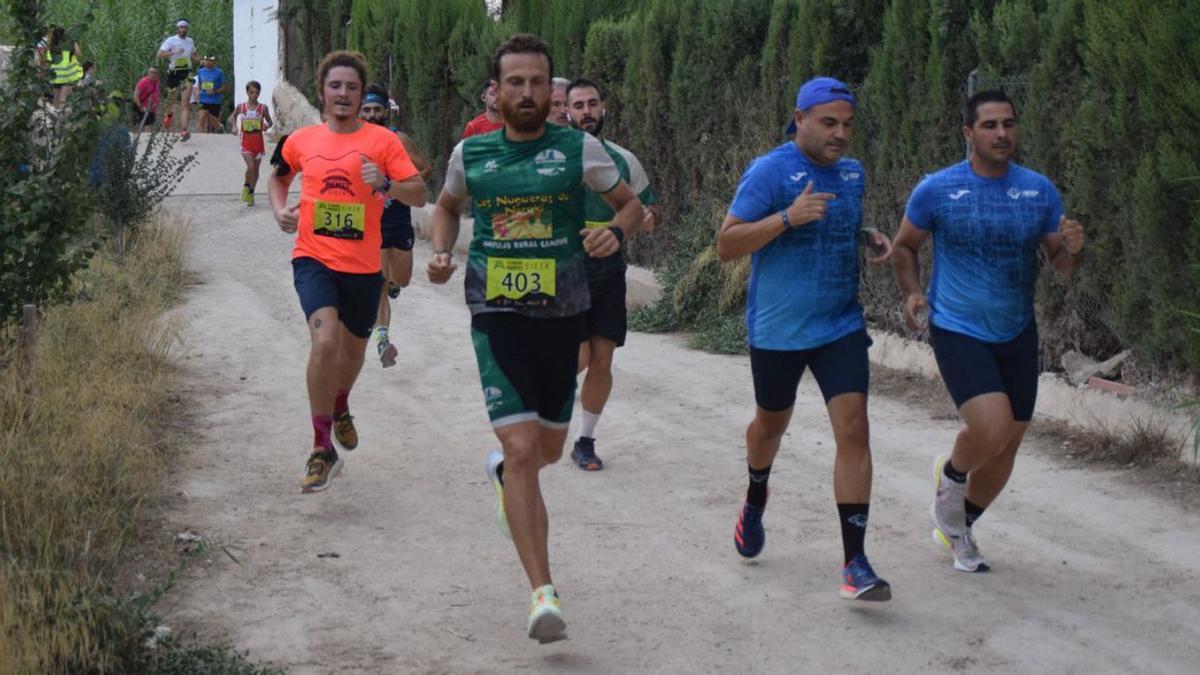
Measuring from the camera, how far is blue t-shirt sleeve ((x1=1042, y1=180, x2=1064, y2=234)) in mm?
6387

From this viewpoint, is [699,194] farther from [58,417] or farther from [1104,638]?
[1104,638]

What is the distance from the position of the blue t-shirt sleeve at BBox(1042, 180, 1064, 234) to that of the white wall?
84.6 ft

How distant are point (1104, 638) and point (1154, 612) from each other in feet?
1.32

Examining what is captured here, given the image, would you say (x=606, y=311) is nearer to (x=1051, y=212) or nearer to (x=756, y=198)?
(x=756, y=198)

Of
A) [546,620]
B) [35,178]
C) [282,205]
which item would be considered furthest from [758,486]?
[35,178]

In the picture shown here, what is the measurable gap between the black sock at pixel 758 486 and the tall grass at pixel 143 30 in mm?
27352

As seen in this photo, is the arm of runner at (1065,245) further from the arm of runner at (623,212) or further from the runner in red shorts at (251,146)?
the runner in red shorts at (251,146)

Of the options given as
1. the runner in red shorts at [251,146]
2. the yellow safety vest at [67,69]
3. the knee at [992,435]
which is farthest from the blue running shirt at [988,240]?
the runner in red shorts at [251,146]

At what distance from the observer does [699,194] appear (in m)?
14.1

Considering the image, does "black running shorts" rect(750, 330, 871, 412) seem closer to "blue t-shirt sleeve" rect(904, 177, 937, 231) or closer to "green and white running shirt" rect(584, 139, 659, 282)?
"blue t-shirt sleeve" rect(904, 177, 937, 231)

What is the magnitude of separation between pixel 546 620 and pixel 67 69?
560 centimetres

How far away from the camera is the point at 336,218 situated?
8094 mm

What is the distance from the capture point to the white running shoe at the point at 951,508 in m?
6.59

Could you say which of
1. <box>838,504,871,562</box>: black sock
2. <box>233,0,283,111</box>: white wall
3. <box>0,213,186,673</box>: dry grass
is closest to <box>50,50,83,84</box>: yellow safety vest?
<box>0,213,186,673</box>: dry grass
